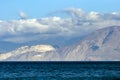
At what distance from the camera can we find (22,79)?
98.1m

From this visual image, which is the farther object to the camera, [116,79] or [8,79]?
[8,79]

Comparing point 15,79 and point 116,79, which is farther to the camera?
point 15,79

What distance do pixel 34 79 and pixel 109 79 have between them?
16.3m

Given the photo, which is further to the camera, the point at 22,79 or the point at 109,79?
the point at 22,79

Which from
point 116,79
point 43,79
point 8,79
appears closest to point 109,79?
point 116,79

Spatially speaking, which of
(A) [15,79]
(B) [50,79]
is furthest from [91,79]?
(A) [15,79]

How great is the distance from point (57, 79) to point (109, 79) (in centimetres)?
1158

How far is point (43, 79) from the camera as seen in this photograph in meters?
98.2

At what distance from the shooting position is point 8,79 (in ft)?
325

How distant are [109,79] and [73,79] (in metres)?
8.33

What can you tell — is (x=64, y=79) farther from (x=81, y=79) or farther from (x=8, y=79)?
(x=8, y=79)

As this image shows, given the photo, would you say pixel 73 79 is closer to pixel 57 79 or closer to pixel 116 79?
pixel 57 79

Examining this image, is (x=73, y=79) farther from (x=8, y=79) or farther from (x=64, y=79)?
(x=8, y=79)

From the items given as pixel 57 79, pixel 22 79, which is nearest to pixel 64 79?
pixel 57 79
